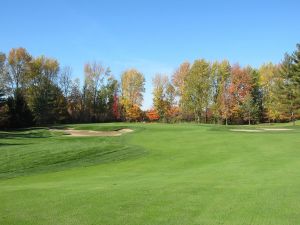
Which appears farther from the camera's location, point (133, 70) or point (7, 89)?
point (133, 70)

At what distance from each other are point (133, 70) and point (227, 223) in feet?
249

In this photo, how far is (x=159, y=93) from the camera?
77.4 meters

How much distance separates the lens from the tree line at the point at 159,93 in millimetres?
66750

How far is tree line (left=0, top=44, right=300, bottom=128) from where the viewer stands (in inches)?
2628

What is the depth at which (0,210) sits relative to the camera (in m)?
6.93

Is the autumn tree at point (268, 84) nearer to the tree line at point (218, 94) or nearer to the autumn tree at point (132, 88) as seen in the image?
the tree line at point (218, 94)

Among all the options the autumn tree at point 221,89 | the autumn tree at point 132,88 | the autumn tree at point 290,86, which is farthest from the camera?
the autumn tree at point 132,88

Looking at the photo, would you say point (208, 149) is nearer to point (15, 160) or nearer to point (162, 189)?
point (15, 160)

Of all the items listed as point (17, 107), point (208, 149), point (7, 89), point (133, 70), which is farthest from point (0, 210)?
point (133, 70)

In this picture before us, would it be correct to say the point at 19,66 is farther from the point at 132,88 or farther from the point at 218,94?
the point at 218,94

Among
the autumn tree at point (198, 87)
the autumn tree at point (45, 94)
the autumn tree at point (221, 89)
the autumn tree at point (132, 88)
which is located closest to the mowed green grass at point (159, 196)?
the autumn tree at point (45, 94)

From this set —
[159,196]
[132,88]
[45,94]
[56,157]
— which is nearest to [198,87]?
[132,88]

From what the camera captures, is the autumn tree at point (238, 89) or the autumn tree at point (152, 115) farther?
the autumn tree at point (152, 115)

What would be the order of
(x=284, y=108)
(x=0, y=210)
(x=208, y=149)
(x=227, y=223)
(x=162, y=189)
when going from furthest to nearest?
(x=284, y=108) → (x=208, y=149) → (x=162, y=189) → (x=0, y=210) → (x=227, y=223)
